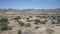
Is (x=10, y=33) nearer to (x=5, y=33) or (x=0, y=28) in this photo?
(x=5, y=33)

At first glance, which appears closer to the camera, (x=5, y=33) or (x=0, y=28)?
(x=5, y=33)

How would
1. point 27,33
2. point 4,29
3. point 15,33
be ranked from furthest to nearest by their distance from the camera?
1. point 4,29
2. point 15,33
3. point 27,33

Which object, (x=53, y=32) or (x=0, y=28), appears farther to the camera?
(x=0, y=28)

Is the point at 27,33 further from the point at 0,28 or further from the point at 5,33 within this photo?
the point at 0,28

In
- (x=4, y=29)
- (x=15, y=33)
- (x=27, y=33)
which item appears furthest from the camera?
(x=4, y=29)

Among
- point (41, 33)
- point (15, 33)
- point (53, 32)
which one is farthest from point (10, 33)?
point (53, 32)

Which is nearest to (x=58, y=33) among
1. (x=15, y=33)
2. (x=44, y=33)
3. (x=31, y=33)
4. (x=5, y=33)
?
(x=44, y=33)

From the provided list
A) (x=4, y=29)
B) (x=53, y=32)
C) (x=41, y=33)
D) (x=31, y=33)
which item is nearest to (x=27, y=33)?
(x=31, y=33)

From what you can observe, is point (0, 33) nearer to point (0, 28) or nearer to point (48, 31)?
point (0, 28)
